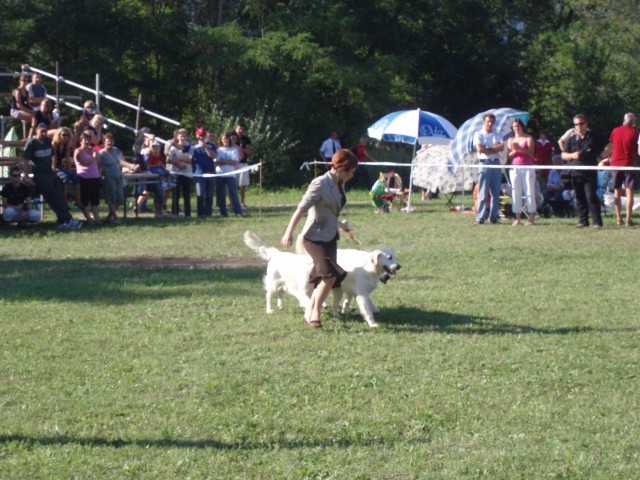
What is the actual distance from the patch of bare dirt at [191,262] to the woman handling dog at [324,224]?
4453 millimetres

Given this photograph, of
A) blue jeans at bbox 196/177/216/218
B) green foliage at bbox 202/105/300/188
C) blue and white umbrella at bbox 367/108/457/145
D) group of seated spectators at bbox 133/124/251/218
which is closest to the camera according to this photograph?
blue jeans at bbox 196/177/216/218

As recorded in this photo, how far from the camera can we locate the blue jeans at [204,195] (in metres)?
21.5

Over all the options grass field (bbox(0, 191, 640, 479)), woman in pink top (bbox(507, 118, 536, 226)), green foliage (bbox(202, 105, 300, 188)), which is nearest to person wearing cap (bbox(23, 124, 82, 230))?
grass field (bbox(0, 191, 640, 479))

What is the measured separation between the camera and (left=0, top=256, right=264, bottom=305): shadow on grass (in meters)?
11.8

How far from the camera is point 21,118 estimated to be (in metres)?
21.4

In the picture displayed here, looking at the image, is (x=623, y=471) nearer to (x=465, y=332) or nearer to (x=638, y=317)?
(x=465, y=332)

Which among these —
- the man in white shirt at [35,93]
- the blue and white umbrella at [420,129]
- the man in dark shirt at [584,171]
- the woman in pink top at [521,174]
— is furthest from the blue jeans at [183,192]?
the man in dark shirt at [584,171]

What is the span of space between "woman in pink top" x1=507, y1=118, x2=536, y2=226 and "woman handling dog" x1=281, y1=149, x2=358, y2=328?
10.0 m

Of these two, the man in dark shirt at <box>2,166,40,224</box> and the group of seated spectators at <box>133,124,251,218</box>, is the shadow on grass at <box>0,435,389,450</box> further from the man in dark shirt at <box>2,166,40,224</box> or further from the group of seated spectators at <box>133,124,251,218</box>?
the group of seated spectators at <box>133,124,251,218</box>

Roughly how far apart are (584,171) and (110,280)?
866 centimetres

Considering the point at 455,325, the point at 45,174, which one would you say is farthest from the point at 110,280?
the point at 45,174

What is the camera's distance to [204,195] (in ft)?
71.1

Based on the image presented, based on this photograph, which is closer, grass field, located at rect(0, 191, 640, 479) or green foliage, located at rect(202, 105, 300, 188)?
grass field, located at rect(0, 191, 640, 479)

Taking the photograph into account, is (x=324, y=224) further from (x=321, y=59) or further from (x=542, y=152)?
(x=321, y=59)
